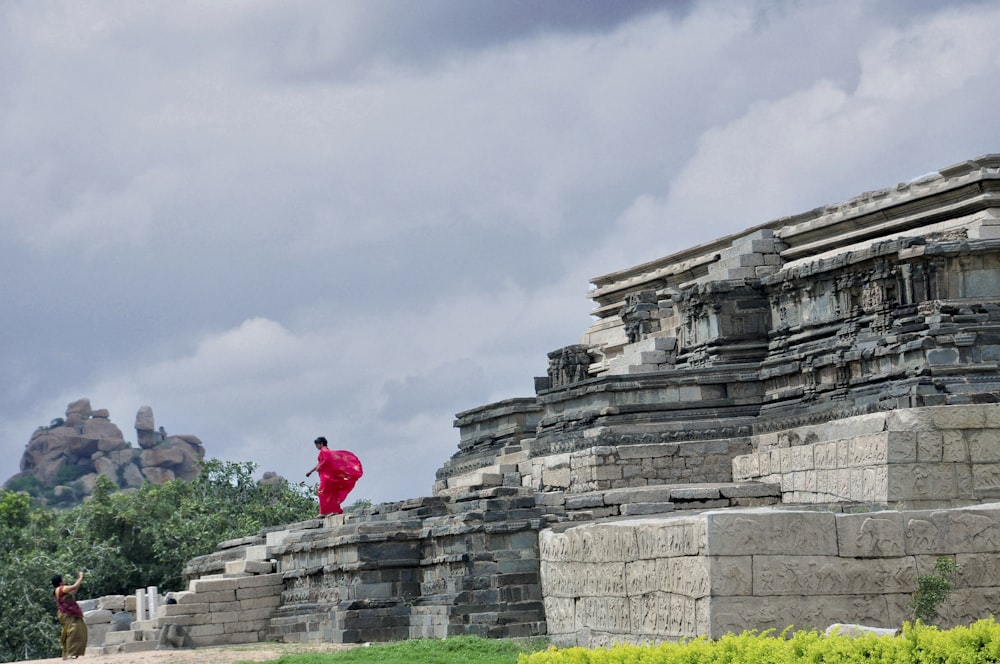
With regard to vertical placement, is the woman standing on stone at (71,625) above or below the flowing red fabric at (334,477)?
below

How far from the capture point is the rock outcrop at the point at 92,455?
113 metres

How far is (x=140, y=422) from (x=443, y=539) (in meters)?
101

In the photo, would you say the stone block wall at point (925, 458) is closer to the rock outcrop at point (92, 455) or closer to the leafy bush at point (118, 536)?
the leafy bush at point (118, 536)

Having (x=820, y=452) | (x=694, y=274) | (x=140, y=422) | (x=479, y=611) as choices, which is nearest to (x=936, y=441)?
(x=820, y=452)

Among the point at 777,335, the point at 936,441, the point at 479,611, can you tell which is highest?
the point at 777,335

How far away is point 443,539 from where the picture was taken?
22531 millimetres

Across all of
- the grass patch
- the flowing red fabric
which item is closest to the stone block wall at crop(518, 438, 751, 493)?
the flowing red fabric

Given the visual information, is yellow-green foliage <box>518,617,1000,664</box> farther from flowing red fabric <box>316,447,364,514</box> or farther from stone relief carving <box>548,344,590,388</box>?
stone relief carving <box>548,344,590,388</box>

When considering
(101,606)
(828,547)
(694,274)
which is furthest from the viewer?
(694,274)

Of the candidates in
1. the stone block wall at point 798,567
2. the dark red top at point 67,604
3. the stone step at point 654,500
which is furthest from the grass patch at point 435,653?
the dark red top at point 67,604

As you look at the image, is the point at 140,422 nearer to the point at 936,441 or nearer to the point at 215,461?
the point at 215,461

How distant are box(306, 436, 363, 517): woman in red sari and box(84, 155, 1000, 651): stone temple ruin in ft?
1.71

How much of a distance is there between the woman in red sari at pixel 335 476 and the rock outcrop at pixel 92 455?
8640 cm

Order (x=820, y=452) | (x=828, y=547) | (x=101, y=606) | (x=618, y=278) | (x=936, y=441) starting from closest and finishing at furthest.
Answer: (x=828, y=547)
(x=936, y=441)
(x=820, y=452)
(x=101, y=606)
(x=618, y=278)
